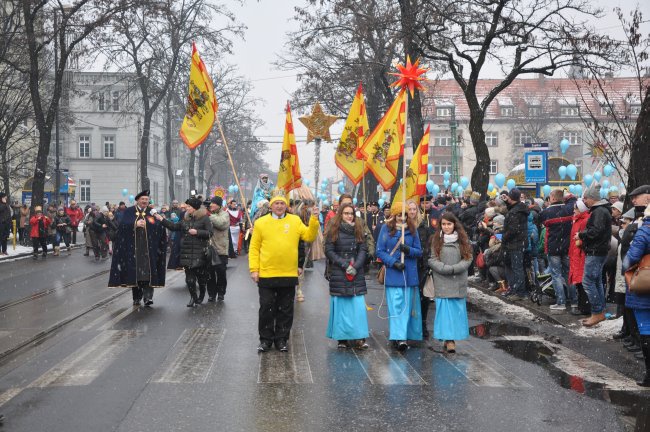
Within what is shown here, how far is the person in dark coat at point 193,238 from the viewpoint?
44.8 ft

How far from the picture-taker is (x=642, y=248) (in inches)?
292

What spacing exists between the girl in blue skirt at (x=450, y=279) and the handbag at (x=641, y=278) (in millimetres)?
2268

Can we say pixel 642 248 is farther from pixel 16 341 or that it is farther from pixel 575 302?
pixel 16 341

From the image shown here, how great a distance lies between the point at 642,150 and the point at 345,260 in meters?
5.60

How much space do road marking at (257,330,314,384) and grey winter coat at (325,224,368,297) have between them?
81 cm

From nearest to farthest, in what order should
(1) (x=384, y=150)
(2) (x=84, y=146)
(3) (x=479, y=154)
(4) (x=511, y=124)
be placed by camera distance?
(1) (x=384, y=150)
(3) (x=479, y=154)
(2) (x=84, y=146)
(4) (x=511, y=124)

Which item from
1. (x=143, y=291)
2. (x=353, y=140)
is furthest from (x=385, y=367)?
(x=353, y=140)

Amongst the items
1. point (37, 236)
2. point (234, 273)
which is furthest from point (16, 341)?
point (37, 236)

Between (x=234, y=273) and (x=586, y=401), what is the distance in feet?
48.5

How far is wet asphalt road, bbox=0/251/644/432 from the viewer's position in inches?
241

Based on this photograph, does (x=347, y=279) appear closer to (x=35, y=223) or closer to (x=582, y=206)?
(x=582, y=206)

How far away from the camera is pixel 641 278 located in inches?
290

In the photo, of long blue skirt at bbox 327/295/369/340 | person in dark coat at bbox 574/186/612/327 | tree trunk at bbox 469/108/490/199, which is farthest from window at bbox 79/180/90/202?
long blue skirt at bbox 327/295/369/340

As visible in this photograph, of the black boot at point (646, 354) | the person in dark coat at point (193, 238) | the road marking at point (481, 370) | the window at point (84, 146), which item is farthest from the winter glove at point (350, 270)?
the window at point (84, 146)
